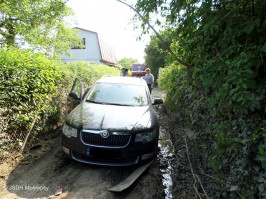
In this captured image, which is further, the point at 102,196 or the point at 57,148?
the point at 57,148

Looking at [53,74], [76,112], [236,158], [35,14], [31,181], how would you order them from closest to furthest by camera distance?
[236,158] < [31,181] < [76,112] < [53,74] < [35,14]

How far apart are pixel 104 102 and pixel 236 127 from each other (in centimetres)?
257

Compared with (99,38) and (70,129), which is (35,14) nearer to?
(70,129)

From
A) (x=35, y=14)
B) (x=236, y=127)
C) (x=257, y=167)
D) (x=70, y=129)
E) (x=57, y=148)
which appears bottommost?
(x=57, y=148)

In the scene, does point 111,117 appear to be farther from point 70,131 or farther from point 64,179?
point 64,179

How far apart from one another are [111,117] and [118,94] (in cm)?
110

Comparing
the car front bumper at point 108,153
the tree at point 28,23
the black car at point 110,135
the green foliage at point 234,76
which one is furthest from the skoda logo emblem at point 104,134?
the tree at point 28,23

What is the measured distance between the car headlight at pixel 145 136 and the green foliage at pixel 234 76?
0.94 meters

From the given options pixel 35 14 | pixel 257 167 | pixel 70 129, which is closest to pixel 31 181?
pixel 70 129

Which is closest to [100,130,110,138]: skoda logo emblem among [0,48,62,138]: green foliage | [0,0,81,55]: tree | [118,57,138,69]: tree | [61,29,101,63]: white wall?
[0,48,62,138]: green foliage

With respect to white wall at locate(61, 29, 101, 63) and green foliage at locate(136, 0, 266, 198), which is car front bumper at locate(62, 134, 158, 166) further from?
white wall at locate(61, 29, 101, 63)

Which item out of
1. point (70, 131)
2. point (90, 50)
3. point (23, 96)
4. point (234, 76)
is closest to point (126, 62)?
point (90, 50)

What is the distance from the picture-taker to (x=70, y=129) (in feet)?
9.69

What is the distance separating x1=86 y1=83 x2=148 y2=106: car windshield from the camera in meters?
3.77
